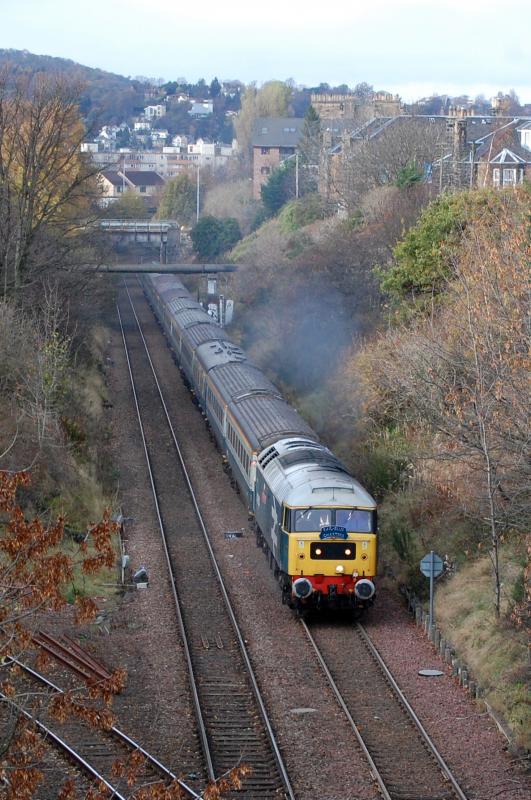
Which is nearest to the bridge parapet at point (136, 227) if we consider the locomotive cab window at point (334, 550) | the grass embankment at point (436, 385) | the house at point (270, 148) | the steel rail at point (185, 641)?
the grass embankment at point (436, 385)

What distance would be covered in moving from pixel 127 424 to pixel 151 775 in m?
25.3

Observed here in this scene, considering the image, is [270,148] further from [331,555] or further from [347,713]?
[347,713]

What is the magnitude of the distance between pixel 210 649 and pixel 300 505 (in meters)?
2.94

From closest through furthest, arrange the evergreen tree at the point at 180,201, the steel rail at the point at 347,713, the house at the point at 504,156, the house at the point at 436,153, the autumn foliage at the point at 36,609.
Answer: the autumn foliage at the point at 36,609, the steel rail at the point at 347,713, the house at the point at 436,153, the house at the point at 504,156, the evergreen tree at the point at 180,201

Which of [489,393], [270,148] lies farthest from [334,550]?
[270,148]

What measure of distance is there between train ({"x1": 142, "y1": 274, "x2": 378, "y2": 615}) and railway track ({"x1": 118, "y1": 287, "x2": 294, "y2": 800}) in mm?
1323

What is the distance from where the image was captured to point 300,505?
2017 cm

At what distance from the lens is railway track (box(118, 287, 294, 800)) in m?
14.7

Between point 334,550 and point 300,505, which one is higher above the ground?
point 300,505

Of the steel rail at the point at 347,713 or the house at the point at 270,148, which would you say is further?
the house at the point at 270,148

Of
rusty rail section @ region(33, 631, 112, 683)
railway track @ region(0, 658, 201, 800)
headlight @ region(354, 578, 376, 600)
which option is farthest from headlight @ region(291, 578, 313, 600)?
railway track @ region(0, 658, 201, 800)

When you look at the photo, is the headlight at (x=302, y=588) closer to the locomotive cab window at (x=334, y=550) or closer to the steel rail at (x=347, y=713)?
the locomotive cab window at (x=334, y=550)

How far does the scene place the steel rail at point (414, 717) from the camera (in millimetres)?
14162

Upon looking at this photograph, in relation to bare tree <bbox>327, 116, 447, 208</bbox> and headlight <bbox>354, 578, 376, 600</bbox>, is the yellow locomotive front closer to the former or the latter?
headlight <bbox>354, 578, 376, 600</bbox>
